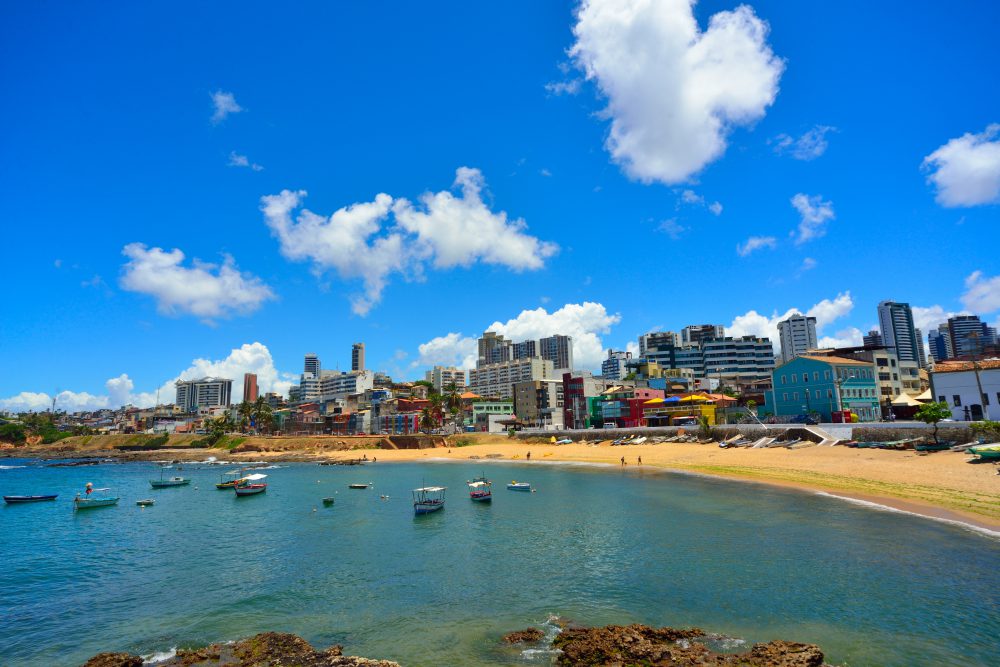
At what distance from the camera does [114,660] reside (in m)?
19.1

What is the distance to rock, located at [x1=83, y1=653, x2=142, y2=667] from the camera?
1886cm

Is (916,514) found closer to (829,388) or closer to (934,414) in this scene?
(934,414)

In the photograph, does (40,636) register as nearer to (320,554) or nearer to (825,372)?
(320,554)

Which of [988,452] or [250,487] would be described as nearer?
[988,452]

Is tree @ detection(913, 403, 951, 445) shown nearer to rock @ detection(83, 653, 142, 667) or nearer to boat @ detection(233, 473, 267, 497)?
rock @ detection(83, 653, 142, 667)

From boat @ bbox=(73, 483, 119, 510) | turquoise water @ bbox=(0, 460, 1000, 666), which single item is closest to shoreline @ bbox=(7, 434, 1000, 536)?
turquoise water @ bbox=(0, 460, 1000, 666)

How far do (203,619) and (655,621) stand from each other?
65.2 ft

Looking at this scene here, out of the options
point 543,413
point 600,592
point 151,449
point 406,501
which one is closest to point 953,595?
point 600,592

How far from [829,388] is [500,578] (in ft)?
262

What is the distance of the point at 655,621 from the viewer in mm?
21594

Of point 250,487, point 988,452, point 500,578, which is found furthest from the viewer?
point 250,487

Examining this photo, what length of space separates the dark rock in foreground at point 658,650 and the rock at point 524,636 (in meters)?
0.81

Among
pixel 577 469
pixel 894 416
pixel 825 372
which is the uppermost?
pixel 825 372

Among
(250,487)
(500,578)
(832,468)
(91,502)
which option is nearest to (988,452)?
(832,468)
